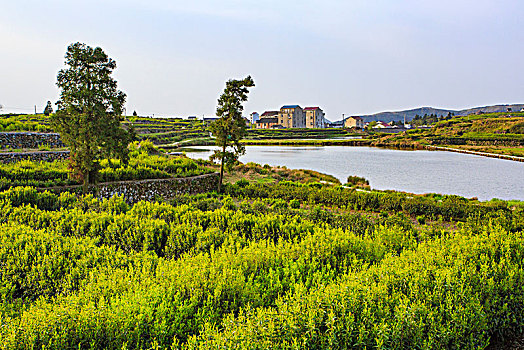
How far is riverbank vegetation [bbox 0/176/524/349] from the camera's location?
361cm

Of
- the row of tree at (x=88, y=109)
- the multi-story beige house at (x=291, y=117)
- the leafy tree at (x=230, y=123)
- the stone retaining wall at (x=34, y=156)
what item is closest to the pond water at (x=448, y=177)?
the leafy tree at (x=230, y=123)

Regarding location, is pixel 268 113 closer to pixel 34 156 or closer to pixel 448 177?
pixel 448 177

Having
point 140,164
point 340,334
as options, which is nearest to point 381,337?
point 340,334

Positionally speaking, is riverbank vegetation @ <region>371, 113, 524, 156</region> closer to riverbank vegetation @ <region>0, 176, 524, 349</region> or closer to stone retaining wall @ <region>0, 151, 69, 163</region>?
Result: riverbank vegetation @ <region>0, 176, 524, 349</region>

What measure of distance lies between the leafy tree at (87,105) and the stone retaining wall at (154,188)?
2.68 m

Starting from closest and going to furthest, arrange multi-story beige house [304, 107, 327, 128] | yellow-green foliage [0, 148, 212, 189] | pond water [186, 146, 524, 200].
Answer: yellow-green foliage [0, 148, 212, 189] < pond water [186, 146, 524, 200] < multi-story beige house [304, 107, 327, 128]

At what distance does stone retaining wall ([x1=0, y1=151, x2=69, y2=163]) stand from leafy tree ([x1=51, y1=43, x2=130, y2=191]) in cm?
847

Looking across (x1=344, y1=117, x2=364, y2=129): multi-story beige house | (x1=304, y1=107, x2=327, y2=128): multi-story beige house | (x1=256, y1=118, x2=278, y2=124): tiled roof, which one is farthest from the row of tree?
(x1=344, y1=117, x2=364, y2=129): multi-story beige house

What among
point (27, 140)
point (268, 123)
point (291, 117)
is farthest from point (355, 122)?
point (27, 140)

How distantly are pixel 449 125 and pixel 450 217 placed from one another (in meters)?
89.1

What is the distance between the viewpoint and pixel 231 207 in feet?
39.3

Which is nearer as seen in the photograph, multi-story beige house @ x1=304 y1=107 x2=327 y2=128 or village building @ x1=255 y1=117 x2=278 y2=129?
village building @ x1=255 y1=117 x2=278 y2=129

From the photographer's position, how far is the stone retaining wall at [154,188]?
15.2 m

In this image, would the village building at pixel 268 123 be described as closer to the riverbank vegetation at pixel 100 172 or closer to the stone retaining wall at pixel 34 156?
the stone retaining wall at pixel 34 156
